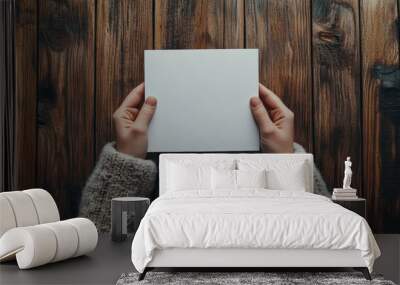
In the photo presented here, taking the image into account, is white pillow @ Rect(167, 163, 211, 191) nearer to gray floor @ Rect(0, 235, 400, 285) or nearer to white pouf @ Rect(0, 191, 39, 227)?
gray floor @ Rect(0, 235, 400, 285)

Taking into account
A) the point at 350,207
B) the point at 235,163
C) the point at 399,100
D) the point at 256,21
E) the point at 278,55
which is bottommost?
the point at 350,207

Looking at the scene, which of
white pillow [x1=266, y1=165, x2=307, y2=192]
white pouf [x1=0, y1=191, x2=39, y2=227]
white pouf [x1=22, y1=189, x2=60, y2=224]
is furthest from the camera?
white pillow [x1=266, y1=165, x2=307, y2=192]

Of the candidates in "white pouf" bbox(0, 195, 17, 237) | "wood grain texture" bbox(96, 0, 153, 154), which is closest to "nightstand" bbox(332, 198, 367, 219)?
"wood grain texture" bbox(96, 0, 153, 154)

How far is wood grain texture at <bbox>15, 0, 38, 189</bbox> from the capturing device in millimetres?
5219

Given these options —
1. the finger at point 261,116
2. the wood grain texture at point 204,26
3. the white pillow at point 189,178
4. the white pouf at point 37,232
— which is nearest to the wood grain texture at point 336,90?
the finger at point 261,116

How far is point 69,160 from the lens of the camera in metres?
5.27

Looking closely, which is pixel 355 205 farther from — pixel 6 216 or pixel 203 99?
pixel 6 216

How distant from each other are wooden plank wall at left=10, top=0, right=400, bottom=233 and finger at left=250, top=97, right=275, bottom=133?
0.24 meters

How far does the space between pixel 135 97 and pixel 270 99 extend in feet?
4.41

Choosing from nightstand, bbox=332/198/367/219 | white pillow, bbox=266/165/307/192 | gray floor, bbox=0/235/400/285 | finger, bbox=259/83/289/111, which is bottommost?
gray floor, bbox=0/235/400/285

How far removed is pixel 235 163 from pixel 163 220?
179 centimetres

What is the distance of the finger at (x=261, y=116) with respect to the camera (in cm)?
514

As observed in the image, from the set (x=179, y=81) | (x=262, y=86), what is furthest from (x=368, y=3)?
(x=179, y=81)

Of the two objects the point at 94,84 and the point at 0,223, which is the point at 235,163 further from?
the point at 0,223
